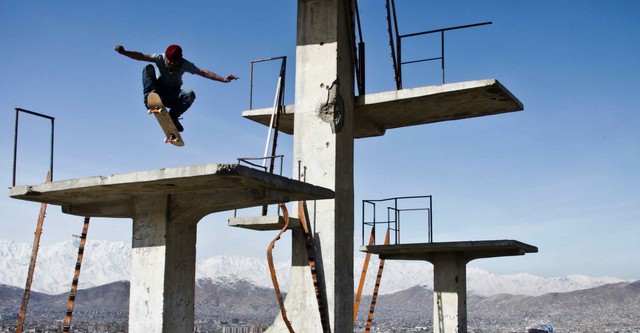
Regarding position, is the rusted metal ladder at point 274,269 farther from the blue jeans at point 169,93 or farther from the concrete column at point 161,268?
the blue jeans at point 169,93

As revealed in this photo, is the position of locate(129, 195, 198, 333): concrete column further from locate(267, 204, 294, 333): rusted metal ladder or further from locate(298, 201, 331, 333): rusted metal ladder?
locate(298, 201, 331, 333): rusted metal ladder

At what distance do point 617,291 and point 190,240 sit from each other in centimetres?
15741

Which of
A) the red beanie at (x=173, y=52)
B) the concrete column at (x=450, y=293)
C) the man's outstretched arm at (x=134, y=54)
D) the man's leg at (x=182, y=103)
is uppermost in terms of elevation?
the red beanie at (x=173, y=52)

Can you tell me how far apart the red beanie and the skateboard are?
657 mm

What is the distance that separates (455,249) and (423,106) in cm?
444

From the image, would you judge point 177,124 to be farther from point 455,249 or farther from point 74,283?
point 455,249

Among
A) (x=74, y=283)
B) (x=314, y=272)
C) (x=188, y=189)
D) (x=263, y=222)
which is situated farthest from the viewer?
(x=314, y=272)

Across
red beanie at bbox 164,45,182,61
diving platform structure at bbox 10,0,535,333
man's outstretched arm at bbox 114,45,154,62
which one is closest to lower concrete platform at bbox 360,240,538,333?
diving platform structure at bbox 10,0,535,333

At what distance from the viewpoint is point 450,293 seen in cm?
1842

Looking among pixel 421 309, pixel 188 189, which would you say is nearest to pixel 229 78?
pixel 188 189

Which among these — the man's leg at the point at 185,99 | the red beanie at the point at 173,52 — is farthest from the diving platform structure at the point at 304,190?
the red beanie at the point at 173,52

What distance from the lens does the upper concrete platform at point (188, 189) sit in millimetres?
8828

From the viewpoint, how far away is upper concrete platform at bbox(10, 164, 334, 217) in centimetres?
883

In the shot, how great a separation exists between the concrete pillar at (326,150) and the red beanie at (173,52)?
3.03 meters
